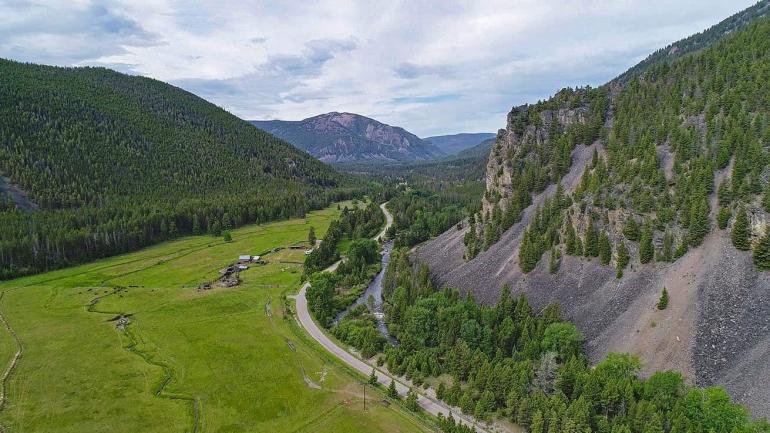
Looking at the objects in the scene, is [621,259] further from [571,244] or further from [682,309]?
[682,309]

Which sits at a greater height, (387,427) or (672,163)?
(672,163)

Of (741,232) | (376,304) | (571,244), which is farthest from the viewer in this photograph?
(376,304)

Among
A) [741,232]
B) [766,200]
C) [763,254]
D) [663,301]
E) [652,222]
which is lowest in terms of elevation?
[663,301]

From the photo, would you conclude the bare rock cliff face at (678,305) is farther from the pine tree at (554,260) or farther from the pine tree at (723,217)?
the pine tree at (723,217)

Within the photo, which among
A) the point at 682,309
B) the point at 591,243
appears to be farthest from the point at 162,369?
the point at 682,309

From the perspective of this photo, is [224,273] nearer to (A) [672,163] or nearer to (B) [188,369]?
(B) [188,369]

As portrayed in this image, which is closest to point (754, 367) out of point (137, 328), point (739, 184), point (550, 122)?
point (739, 184)

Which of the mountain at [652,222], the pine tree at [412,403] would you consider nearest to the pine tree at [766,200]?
the mountain at [652,222]
